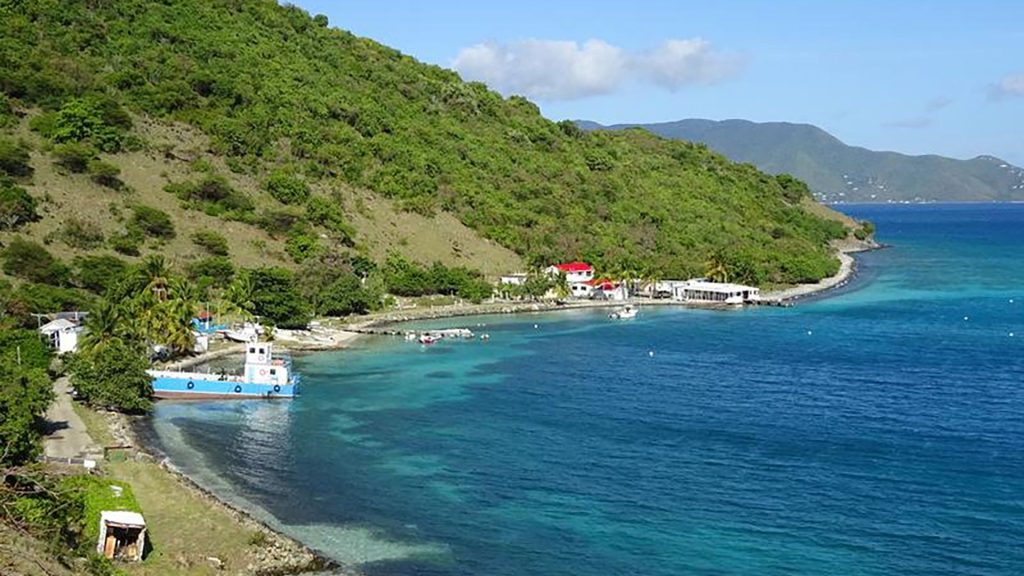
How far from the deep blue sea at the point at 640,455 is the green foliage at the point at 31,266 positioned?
25126 mm

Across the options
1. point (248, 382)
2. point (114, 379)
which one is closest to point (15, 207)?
point (248, 382)

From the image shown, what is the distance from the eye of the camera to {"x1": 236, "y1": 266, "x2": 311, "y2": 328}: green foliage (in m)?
89.4

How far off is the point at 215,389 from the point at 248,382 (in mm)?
2119

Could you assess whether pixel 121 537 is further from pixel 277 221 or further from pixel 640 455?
pixel 277 221

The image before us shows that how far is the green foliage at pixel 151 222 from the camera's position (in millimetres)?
102875

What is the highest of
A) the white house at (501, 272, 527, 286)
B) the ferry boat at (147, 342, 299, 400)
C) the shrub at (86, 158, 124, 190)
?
the shrub at (86, 158, 124, 190)

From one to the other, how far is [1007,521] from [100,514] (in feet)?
117

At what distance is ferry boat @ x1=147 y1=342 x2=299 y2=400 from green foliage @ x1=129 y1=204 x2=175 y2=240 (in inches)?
1658

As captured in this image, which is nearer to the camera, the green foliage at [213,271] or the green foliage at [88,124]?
the green foliage at [213,271]

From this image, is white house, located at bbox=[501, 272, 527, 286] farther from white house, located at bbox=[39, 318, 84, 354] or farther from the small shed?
the small shed

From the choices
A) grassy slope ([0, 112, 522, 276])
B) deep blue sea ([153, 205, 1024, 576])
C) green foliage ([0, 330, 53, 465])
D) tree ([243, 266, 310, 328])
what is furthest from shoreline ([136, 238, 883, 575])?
grassy slope ([0, 112, 522, 276])

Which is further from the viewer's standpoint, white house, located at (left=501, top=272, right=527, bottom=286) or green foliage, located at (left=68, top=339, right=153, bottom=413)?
white house, located at (left=501, top=272, right=527, bottom=286)

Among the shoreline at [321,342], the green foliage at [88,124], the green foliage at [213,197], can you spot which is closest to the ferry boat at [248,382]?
the shoreline at [321,342]

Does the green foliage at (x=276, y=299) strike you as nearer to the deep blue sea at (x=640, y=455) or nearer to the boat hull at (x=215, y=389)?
the deep blue sea at (x=640, y=455)
